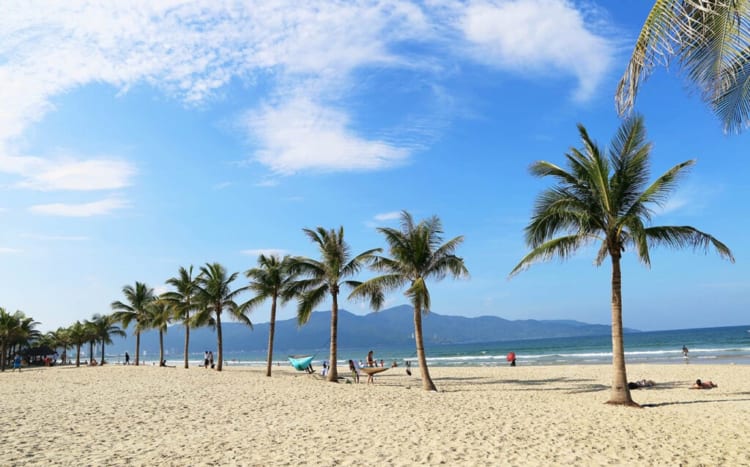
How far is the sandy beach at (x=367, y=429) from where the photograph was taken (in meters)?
7.43

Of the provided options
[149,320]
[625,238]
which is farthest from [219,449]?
[149,320]

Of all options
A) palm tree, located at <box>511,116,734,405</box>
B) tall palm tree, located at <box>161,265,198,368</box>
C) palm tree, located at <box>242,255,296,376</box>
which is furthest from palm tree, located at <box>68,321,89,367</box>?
palm tree, located at <box>511,116,734,405</box>

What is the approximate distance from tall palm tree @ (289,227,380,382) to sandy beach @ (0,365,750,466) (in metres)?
6.31

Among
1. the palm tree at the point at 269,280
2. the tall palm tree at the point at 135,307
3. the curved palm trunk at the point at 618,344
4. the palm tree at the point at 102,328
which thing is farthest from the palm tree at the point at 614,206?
the palm tree at the point at 102,328

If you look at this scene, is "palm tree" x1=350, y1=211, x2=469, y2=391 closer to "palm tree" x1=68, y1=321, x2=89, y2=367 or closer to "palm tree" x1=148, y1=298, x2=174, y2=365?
"palm tree" x1=148, y1=298, x2=174, y2=365

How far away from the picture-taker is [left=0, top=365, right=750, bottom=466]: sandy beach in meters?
7.43

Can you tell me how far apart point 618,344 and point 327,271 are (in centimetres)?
1223

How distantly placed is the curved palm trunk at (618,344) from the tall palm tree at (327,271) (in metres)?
10.4

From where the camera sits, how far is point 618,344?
1239 centimetres

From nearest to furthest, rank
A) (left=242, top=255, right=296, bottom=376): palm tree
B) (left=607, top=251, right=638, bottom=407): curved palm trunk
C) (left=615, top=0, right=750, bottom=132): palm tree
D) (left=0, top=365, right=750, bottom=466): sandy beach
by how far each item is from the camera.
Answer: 1. (left=615, top=0, right=750, bottom=132): palm tree
2. (left=0, top=365, right=750, bottom=466): sandy beach
3. (left=607, top=251, right=638, bottom=407): curved palm trunk
4. (left=242, top=255, right=296, bottom=376): palm tree

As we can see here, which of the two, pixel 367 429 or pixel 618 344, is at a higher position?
pixel 618 344

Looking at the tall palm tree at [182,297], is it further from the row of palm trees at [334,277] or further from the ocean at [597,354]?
the ocean at [597,354]

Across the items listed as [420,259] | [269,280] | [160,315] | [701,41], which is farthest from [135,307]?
[701,41]

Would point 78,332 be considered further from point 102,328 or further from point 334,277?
point 334,277
